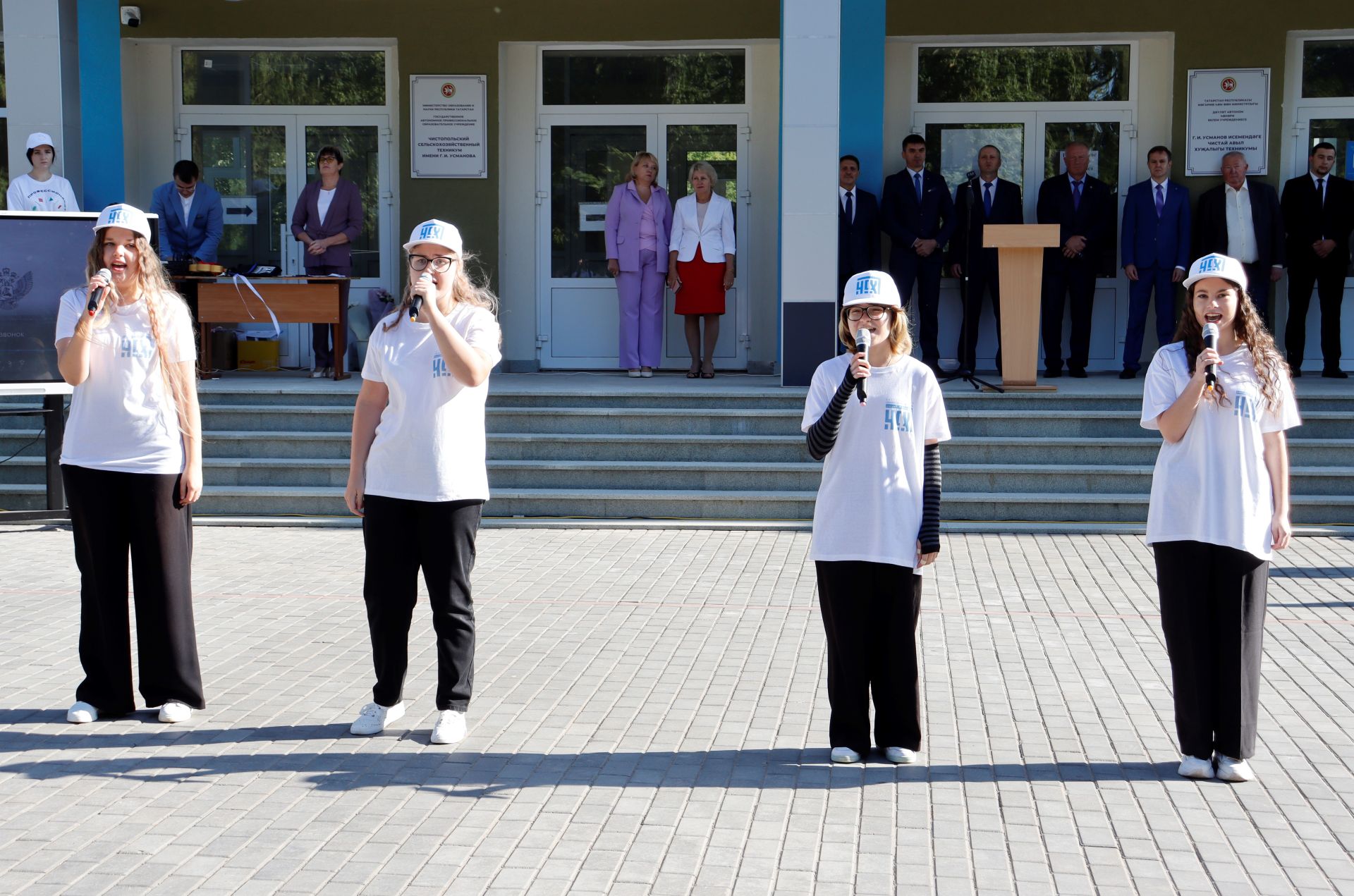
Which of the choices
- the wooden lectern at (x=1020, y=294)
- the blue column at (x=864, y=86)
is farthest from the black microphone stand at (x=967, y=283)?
the blue column at (x=864, y=86)

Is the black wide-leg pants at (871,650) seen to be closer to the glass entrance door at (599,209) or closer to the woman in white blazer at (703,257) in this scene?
the woman in white blazer at (703,257)

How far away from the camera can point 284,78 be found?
50.3 ft

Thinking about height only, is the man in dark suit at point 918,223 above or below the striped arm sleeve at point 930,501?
above

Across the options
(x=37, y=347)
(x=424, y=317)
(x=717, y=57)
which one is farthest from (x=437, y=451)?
(x=717, y=57)

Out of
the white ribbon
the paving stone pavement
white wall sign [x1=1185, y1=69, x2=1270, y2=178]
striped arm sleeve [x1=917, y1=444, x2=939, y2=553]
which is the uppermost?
white wall sign [x1=1185, y1=69, x2=1270, y2=178]

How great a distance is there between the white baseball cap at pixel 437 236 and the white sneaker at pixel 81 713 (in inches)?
86.2

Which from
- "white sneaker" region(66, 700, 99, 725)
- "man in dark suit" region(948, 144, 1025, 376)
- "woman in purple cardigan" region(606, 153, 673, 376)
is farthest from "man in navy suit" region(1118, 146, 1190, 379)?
"white sneaker" region(66, 700, 99, 725)

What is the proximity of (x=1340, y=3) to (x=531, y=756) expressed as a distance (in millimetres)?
12487

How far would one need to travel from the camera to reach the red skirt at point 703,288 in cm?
1385

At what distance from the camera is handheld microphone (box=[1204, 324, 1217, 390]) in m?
4.76

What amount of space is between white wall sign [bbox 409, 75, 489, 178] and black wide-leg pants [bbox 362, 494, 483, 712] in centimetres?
997

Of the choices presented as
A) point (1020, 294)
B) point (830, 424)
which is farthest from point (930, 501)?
point (1020, 294)

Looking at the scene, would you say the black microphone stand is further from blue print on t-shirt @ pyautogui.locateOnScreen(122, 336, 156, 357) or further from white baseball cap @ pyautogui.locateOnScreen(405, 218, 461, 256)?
blue print on t-shirt @ pyautogui.locateOnScreen(122, 336, 156, 357)

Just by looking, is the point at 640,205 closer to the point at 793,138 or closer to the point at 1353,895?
the point at 793,138
